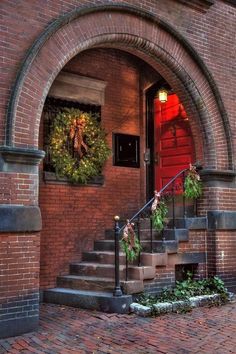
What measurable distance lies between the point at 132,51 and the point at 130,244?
3.20 meters

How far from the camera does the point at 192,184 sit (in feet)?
25.6

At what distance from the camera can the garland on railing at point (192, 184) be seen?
307 inches

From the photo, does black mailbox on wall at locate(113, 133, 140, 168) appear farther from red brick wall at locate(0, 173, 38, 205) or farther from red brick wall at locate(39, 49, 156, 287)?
red brick wall at locate(0, 173, 38, 205)

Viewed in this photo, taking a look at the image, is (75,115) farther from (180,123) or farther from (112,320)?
(112,320)

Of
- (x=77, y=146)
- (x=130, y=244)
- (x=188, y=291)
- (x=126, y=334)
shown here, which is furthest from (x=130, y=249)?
(x=77, y=146)

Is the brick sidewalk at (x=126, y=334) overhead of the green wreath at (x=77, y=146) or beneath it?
beneath

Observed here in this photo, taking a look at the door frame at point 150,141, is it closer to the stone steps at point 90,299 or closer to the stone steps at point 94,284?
the stone steps at point 94,284

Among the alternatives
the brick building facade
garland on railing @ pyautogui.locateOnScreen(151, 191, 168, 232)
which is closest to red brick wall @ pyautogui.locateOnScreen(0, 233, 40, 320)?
the brick building facade

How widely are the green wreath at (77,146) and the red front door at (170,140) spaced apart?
1.42 metres

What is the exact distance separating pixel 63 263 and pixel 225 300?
275 cm

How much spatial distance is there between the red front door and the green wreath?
1.42 m

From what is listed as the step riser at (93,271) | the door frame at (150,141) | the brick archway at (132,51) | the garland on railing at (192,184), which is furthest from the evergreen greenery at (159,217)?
the door frame at (150,141)

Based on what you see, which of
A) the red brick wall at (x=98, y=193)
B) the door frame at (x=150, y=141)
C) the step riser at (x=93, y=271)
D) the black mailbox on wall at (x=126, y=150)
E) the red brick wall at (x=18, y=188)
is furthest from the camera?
the door frame at (x=150, y=141)

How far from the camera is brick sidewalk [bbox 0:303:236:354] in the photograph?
4938 millimetres
